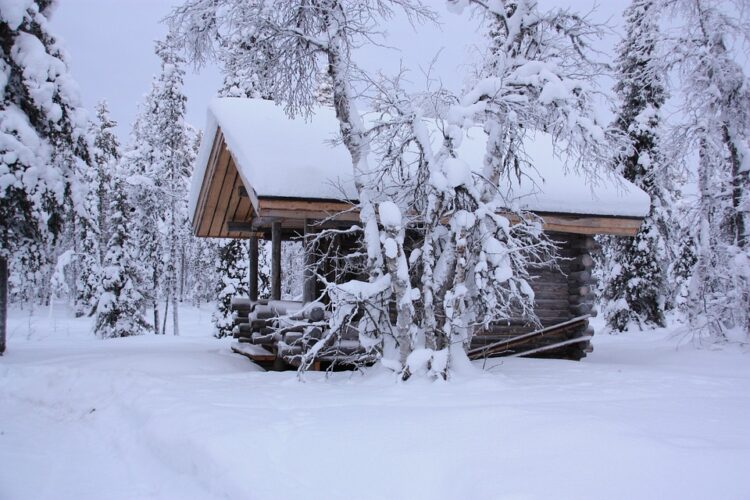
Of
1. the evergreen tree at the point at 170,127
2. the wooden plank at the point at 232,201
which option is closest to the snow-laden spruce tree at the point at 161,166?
the evergreen tree at the point at 170,127

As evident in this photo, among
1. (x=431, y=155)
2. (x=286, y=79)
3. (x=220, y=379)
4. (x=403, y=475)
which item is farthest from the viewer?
(x=286, y=79)

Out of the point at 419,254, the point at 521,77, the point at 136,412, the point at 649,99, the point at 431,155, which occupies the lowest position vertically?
the point at 136,412

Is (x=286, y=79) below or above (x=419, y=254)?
above

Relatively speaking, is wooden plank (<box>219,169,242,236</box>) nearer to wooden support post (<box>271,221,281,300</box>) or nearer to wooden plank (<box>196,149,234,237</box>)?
wooden plank (<box>196,149,234,237</box>)

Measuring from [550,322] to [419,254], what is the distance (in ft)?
16.7

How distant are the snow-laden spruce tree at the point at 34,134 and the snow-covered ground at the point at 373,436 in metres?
4.20

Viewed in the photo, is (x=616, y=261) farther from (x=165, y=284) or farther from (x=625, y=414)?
A: (x=165, y=284)

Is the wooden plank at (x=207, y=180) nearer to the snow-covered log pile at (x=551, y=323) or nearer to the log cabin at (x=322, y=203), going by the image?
the log cabin at (x=322, y=203)

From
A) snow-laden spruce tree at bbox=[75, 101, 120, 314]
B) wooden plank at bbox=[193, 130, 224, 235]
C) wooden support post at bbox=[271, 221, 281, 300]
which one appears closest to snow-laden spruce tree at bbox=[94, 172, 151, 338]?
snow-laden spruce tree at bbox=[75, 101, 120, 314]

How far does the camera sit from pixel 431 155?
23.4 ft

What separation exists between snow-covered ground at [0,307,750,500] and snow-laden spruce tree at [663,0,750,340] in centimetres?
355

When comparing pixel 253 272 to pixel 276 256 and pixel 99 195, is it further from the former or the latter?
pixel 99 195

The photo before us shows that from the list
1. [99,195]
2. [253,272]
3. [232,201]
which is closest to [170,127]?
[99,195]

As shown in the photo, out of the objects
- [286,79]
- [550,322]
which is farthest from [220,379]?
[550,322]
